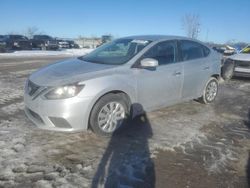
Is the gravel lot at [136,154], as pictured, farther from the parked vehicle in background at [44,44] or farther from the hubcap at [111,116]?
the parked vehicle in background at [44,44]

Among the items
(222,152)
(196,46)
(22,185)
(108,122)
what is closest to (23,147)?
(22,185)

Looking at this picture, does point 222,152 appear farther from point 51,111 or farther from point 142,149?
point 51,111

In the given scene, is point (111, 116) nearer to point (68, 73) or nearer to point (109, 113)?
point (109, 113)

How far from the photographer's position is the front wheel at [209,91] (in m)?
6.45

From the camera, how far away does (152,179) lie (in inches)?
127

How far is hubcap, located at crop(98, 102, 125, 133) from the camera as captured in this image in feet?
14.2

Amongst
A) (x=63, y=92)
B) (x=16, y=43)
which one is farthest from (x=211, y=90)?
(x=16, y=43)

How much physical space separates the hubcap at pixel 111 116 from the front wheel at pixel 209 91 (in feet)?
8.78

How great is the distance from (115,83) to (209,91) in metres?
3.10

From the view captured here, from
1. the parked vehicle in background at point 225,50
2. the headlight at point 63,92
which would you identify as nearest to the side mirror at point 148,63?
the headlight at point 63,92

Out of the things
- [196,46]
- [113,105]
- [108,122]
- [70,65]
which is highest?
[196,46]

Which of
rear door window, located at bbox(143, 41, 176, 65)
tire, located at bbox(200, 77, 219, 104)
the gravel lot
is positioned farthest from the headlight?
tire, located at bbox(200, 77, 219, 104)

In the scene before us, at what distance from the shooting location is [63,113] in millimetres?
3936

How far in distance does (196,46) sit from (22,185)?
4.52m
